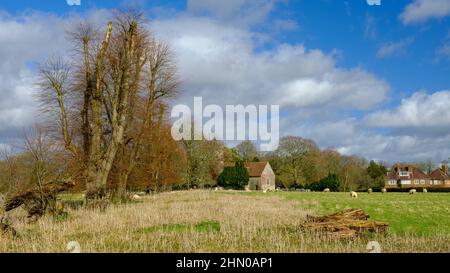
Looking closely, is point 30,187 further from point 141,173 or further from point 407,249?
point 141,173

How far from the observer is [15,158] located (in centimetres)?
1719

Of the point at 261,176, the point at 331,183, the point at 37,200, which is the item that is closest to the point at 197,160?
the point at 331,183

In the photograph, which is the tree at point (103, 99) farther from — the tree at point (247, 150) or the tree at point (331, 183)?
the tree at point (247, 150)

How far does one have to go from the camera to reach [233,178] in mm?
73688

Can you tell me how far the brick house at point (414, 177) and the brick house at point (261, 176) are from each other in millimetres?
36285

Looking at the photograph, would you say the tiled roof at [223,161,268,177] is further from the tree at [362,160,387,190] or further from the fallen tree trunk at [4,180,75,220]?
the fallen tree trunk at [4,180,75,220]

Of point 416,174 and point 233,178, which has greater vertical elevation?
point 416,174

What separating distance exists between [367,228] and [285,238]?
2.77 metres

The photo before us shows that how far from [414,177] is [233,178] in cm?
5784

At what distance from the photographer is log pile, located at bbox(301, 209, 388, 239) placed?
1127 cm

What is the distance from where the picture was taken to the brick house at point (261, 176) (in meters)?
86.1

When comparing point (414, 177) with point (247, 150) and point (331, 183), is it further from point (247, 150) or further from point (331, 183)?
Result: point (331, 183)

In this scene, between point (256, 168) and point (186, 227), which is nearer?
point (186, 227)
